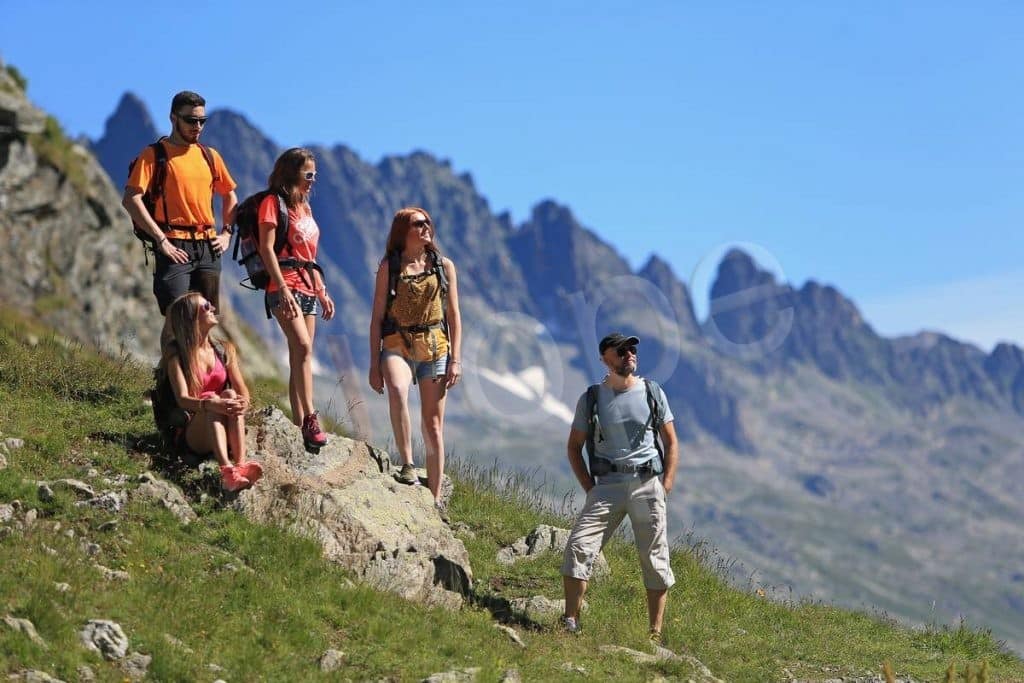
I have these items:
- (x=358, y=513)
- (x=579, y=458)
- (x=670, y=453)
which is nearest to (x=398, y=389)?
(x=358, y=513)

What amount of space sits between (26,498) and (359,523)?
308cm

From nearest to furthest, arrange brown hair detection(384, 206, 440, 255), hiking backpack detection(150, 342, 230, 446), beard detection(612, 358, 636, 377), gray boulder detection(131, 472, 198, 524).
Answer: gray boulder detection(131, 472, 198, 524)
beard detection(612, 358, 636, 377)
hiking backpack detection(150, 342, 230, 446)
brown hair detection(384, 206, 440, 255)

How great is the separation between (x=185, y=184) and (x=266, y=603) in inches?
187

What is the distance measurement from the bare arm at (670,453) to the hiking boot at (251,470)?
157 inches

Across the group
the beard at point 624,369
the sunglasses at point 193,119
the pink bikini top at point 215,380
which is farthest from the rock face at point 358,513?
the sunglasses at point 193,119

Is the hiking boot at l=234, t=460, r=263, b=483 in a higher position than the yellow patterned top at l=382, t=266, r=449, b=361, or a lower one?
lower

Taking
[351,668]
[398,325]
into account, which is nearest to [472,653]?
[351,668]

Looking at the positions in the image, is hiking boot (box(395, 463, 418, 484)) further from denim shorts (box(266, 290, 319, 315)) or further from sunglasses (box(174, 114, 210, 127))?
sunglasses (box(174, 114, 210, 127))

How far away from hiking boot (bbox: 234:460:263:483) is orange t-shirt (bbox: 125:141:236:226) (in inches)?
103

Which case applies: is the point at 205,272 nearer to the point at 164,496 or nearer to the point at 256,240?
the point at 256,240

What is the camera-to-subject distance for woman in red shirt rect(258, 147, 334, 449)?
12.8 meters

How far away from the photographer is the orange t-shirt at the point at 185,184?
13.0 metres

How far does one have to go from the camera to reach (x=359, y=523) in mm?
12312

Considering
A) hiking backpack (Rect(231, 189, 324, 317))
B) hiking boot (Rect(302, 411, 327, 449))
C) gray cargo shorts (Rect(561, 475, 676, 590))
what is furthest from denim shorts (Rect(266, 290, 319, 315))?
gray cargo shorts (Rect(561, 475, 676, 590))
